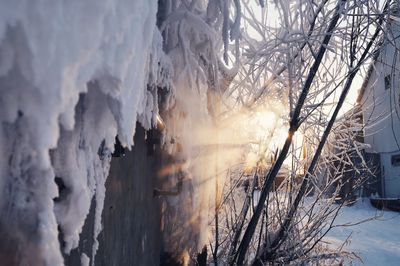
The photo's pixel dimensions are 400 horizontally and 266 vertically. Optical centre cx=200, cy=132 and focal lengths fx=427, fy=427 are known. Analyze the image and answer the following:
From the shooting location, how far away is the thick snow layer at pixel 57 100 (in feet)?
2.14

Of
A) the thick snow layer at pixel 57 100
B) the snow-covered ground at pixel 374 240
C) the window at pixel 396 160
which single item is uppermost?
the thick snow layer at pixel 57 100

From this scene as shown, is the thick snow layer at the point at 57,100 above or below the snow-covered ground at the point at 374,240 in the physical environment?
above

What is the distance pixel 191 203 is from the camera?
11.2 ft

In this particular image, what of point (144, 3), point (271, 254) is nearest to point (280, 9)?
point (271, 254)

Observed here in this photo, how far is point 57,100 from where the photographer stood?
67 centimetres

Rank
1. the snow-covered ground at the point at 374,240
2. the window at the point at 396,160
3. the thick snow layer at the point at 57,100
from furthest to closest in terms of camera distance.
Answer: the window at the point at 396,160 < the snow-covered ground at the point at 374,240 < the thick snow layer at the point at 57,100

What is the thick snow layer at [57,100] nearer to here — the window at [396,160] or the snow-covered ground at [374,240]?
the snow-covered ground at [374,240]

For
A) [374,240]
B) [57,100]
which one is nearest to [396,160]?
[374,240]

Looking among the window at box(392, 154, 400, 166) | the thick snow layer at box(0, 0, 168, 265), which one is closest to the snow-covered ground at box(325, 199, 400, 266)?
the window at box(392, 154, 400, 166)

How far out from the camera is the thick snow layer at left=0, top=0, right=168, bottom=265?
0.65 metres

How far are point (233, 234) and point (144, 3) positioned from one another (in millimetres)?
4179

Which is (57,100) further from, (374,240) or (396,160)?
(396,160)

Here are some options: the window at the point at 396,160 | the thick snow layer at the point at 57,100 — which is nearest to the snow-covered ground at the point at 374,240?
the window at the point at 396,160

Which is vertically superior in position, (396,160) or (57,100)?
(57,100)
